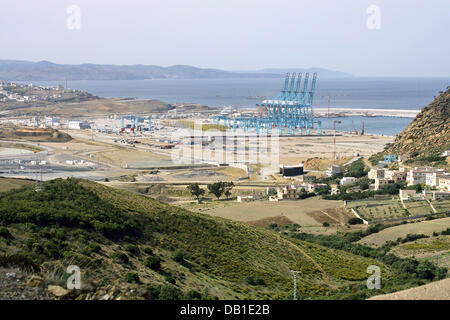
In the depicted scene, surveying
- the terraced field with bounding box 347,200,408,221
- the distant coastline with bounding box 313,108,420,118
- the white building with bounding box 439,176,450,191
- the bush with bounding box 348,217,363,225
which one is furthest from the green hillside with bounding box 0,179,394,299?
the distant coastline with bounding box 313,108,420,118

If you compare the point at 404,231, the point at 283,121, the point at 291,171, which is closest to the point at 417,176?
the point at 404,231

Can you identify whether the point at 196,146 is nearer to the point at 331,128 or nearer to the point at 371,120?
the point at 331,128

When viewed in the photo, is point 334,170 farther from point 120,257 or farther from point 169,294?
point 169,294

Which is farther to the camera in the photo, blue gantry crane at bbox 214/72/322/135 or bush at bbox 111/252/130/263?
blue gantry crane at bbox 214/72/322/135

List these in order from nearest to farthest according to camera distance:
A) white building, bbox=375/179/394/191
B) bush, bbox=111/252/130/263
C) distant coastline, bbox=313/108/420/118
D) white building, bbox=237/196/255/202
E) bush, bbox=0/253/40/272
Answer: bush, bbox=0/253/40/272 < bush, bbox=111/252/130/263 < white building, bbox=375/179/394/191 < white building, bbox=237/196/255/202 < distant coastline, bbox=313/108/420/118

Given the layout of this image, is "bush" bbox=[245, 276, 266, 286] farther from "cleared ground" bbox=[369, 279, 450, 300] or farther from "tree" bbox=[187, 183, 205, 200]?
"tree" bbox=[187, 183, 205, 200]

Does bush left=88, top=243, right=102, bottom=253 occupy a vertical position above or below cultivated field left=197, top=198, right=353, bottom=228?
above

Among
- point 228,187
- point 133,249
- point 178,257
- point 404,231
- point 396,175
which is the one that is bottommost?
point 228,187
